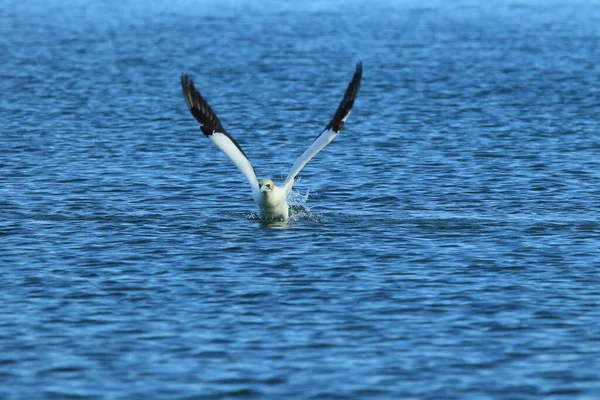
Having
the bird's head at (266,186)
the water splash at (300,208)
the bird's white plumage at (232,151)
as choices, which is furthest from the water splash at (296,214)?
the bird's white plumage at (232,151)

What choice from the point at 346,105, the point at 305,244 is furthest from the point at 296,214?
the point at 305,244

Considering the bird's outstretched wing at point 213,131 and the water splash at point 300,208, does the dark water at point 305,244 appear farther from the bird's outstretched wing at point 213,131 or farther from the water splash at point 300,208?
the bird's outstretched wing at point 213,131

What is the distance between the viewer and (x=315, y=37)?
65.4 meters

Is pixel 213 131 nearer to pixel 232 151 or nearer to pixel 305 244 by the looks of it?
pixel 232 151

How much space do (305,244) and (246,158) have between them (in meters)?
2.20

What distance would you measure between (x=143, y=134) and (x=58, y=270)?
13.7m

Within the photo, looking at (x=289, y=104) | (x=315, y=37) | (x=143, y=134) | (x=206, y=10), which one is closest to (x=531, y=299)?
(x=143, y=134)

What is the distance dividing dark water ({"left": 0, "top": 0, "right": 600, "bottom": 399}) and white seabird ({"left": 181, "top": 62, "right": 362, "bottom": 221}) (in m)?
0.41

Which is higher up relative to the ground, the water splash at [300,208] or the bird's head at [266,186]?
the bird's head at [266,186]

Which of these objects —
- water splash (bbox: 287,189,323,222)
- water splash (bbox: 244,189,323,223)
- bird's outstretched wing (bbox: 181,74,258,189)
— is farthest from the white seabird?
water splash (bbox: 287,189,323,222)

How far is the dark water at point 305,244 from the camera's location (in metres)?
13.0

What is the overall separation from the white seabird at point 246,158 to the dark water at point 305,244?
1.34 feet

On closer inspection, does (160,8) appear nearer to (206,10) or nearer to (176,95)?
(206,10)

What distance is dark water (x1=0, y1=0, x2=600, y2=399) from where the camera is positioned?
42.6 feet
